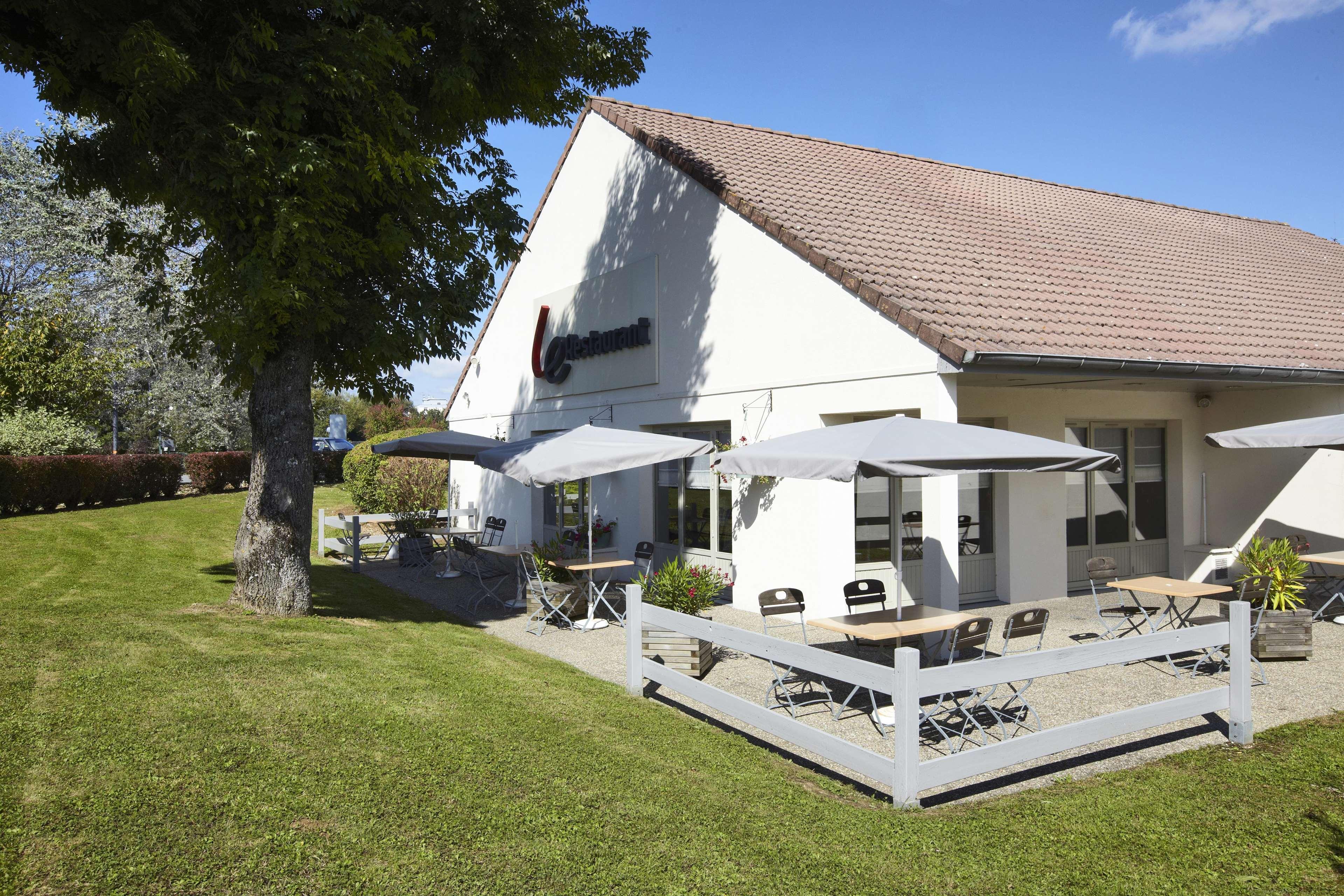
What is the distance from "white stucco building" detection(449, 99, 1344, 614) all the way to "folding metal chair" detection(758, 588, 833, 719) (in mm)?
1514

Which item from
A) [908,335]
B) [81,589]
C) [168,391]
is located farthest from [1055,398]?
[168,391]

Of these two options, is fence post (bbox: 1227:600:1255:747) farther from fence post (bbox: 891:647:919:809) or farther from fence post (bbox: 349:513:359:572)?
fence post (bbox: 349:513:359:572)

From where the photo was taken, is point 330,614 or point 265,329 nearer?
point 265,329

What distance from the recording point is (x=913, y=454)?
595 centimetres

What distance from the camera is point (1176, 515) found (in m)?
11.9

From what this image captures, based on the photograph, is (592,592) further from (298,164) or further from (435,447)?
(298,164)

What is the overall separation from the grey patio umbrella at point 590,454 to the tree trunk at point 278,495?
88.6 inches

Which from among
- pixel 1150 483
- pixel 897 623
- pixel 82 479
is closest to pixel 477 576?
pixel 897 623

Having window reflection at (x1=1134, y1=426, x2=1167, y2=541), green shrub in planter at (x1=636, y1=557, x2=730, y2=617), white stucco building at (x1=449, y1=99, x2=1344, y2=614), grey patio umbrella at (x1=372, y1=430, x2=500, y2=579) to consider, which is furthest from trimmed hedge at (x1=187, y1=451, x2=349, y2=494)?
window reflection at (x1=1134, y1=426, x2=1167, y2=541)

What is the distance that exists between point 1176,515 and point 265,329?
12118 millimetres

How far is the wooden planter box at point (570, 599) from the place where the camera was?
979cm

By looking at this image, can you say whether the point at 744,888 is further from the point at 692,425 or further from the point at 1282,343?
the point at 1282,343

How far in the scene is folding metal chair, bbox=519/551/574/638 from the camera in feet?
31.9

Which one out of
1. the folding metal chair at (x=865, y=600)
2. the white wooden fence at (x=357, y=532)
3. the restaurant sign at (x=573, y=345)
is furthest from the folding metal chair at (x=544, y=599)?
the white wooden fence at (x=357, y=532)
